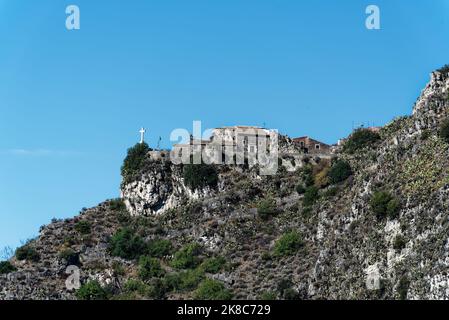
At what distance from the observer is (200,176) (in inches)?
6496

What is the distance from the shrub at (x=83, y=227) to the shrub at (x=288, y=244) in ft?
90.7

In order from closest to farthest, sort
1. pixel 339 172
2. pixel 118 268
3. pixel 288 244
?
pixel 288 244, pixel 339 172, pixel 118 268

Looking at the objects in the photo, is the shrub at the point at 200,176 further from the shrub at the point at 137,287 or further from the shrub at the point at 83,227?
the shrub at the point at 137,287

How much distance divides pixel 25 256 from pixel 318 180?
37.5 meters

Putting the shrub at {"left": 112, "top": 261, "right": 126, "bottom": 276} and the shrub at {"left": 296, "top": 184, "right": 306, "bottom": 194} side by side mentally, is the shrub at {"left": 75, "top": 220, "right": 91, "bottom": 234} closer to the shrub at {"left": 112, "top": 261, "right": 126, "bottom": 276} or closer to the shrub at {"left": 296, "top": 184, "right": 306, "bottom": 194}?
the shrub at {"left": 112, "top": 261, "right": 126, "bottom": 276}

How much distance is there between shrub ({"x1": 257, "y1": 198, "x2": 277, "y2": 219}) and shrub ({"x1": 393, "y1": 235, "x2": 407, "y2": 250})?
30.9 meters

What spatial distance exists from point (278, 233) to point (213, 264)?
916 centimetres

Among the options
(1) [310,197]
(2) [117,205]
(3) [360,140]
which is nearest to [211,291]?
(1) [310,197]

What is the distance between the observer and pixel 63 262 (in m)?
157

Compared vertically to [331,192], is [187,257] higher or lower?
lower

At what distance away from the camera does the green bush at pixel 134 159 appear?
172125 millimetres

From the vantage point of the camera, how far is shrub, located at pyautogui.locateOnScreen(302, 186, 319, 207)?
508 ft

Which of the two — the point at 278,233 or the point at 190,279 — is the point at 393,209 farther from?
the point at 190,279
